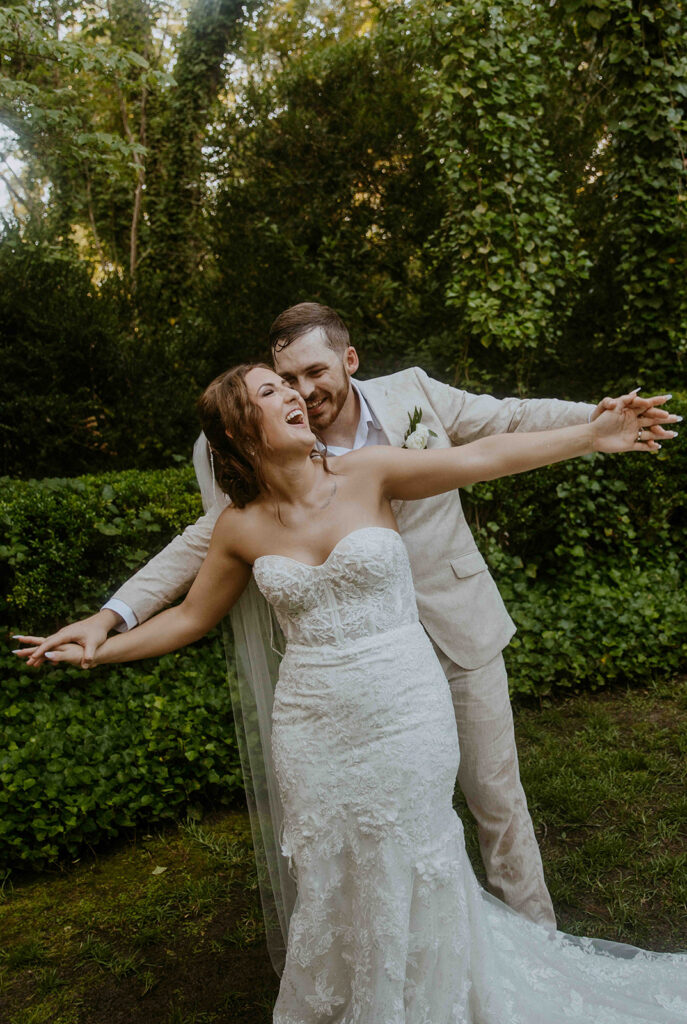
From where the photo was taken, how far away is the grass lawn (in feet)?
9.81

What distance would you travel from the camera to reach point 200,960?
317 cm

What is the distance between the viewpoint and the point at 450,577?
2.85 m

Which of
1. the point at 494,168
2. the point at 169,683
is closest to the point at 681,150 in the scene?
the point at 494,168

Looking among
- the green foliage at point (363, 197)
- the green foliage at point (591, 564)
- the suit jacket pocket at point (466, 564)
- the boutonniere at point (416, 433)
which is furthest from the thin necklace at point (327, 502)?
the green foliage at point (363, 197)

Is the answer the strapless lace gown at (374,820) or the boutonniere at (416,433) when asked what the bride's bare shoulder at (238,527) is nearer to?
the strapless lace gown at (374,820)

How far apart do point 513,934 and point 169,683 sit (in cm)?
237

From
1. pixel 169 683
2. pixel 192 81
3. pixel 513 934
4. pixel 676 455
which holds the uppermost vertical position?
pixel 192 81

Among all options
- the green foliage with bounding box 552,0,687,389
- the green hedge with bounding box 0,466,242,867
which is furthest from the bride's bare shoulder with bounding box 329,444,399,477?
the green foliage with bounding box 552,0,687,389

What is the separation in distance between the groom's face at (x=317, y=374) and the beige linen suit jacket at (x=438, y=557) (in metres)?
0.12

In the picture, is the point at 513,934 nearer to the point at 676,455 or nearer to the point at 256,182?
the point at 676,455

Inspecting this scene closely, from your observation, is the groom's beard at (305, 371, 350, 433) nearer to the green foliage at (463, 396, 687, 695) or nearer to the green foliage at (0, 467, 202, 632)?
the green foliage at (0, 467, 202, 632)

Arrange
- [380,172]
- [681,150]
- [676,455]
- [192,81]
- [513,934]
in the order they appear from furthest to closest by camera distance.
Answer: [192,81], [380,172], [681,150], [676,455], [513,934]

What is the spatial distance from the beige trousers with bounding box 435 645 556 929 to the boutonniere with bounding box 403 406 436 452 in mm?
747

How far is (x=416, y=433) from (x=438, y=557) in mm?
442
